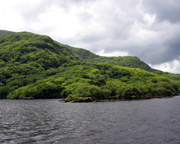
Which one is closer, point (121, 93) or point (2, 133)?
point (2, 133)

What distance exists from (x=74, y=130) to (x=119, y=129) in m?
9.92

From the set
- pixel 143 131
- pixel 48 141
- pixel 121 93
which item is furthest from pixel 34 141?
pixel 121 93

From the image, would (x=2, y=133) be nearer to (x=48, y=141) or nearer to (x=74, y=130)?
(x=48, y=141)

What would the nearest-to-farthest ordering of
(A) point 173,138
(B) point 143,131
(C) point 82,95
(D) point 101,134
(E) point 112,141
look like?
(E) point 112,141 → (A) point 173,138 → (D) point 101,134 → (B) point 143,131 → (C) point 82,95

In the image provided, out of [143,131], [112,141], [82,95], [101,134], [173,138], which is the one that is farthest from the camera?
[82,95]

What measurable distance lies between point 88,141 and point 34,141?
9.32 meters

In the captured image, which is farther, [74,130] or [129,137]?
[74,130]

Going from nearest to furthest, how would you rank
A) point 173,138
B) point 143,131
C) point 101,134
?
point 173,138, point 101,134, point 143,131

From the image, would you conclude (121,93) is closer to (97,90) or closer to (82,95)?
(97,90)

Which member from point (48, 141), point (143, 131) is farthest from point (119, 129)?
point (48, 141)

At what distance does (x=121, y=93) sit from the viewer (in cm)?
16162

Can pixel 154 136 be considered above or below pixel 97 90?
below

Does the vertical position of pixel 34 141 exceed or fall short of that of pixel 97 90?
it falls short

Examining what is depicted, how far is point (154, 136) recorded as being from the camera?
31.6 metres
